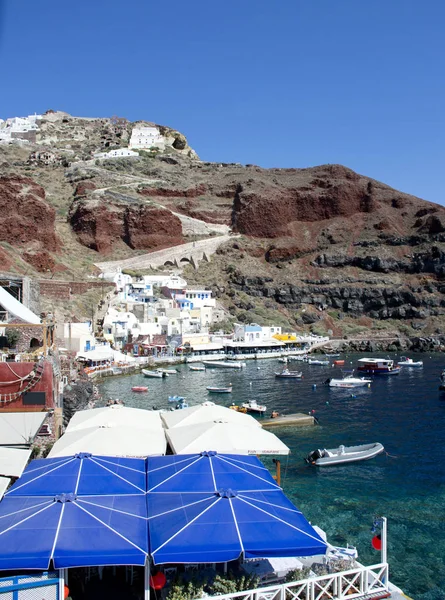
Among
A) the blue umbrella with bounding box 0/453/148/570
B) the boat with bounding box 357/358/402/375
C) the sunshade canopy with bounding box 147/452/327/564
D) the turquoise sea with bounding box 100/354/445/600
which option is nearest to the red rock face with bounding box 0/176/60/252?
the turquoise sea with bounding box 100/354/445/600

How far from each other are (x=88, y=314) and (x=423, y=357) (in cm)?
4266

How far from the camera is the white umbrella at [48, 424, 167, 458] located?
51.9 ft

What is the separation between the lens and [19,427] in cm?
1711

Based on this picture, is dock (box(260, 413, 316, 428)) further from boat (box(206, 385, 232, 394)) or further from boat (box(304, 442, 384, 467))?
boat (box(206, 385, 232, 394))

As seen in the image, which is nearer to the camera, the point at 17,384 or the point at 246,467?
the point at 246,467

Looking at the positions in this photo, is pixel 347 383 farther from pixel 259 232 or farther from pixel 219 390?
pixel 259 232

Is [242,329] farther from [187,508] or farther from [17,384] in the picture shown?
[187,508]

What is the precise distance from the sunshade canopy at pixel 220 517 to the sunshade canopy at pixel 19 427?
510 cm

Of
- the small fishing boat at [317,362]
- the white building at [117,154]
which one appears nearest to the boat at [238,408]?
the small fishing boat at [317,362]

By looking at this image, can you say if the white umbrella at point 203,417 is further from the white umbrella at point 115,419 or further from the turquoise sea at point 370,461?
the turquoise sea at point 370,461

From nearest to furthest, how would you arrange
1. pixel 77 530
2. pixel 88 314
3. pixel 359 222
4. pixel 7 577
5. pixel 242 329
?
pixel 7 577
pixel 77 530
pixel 88 314
pixel 242 329
pixel 359 222

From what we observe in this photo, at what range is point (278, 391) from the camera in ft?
A: 144

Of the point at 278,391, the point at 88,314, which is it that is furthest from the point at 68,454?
the point at 88,314

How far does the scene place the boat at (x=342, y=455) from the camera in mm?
23859
